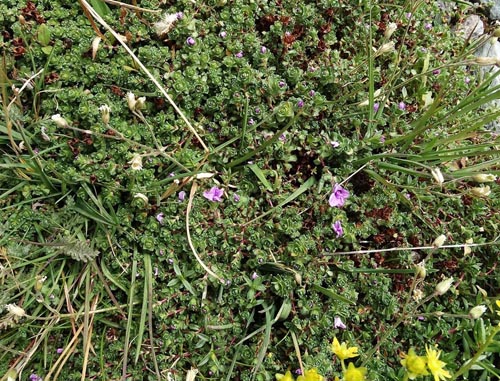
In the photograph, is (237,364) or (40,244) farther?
(237,364)

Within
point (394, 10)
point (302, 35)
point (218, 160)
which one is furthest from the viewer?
point (394, 10)

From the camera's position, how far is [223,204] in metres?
2.34

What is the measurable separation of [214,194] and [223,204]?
0.07 metres

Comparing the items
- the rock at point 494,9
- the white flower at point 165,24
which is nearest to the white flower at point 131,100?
the white flower at point 165,24

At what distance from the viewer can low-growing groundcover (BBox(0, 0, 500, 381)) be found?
2.17 meters

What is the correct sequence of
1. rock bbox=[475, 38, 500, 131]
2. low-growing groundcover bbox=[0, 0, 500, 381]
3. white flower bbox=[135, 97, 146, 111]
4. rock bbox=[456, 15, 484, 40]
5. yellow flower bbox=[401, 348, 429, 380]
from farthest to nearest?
rock bbox=[456, 15, 484, 40], rock bbox=[475, 38, 500, 131], low-growing groundcover bbox=[0, 0, 500, 381], white flower bbox=[135, 97, 146, 111], yellow flower bbox=[401, 348, 429, 380]

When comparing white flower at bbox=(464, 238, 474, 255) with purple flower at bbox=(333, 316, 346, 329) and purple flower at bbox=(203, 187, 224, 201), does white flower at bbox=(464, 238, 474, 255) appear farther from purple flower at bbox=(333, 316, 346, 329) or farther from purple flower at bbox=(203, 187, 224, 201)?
purple flower at bbox=(203, 187, 224, 201)

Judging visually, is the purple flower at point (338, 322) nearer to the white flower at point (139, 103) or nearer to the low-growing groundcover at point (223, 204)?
the low-growing groundcover at point (223, 204)

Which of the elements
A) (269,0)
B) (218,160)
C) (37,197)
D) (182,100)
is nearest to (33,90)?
(37,197)

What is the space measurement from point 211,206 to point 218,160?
247 mm

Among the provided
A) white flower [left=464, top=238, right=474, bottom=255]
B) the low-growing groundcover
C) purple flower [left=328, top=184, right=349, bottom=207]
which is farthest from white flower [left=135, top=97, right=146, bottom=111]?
white flower [left=464, top=238, right=474, bottom=255]

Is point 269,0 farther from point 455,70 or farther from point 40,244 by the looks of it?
point 40,244

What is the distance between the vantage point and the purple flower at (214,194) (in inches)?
90.1

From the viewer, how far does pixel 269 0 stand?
2.70 metres
